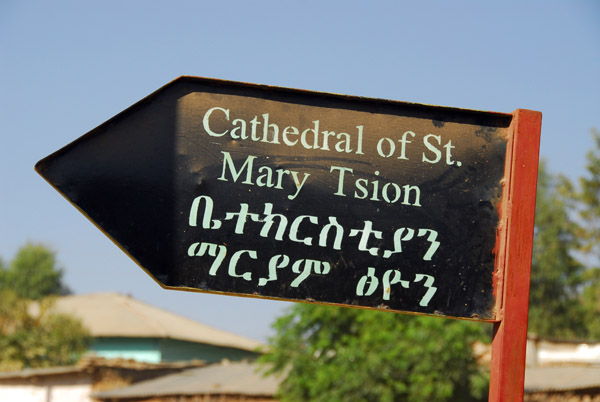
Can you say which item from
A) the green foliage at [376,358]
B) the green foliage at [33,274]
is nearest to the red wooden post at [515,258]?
the green foliage at [376,358]

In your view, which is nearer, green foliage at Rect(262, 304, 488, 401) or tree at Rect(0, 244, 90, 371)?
green foliage at Rect(262, 304, 488, 401)

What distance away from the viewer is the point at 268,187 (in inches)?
107

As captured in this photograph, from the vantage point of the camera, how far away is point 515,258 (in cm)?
274

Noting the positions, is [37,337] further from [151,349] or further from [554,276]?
[554,276]

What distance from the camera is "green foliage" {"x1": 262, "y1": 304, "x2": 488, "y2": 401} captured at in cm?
1764

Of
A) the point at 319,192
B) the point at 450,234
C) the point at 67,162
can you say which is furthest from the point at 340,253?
the point at 67,162

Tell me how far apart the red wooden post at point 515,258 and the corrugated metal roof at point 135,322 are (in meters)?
34.1

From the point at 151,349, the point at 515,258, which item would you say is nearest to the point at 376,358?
the point at 515,258

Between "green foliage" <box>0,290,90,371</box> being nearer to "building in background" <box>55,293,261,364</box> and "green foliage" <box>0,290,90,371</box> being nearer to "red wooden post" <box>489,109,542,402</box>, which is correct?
"building in background" <box>55,293,261,364</box>

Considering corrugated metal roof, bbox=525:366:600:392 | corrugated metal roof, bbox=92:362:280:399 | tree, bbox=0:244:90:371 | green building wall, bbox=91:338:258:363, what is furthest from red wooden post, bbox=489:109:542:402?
green building wall, bbox=91:338:258:363

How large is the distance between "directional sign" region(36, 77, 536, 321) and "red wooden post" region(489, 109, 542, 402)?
5cm

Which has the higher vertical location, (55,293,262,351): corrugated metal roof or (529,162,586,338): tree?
(529,162,586,338): tree

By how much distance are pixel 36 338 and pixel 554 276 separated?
27.6 meters

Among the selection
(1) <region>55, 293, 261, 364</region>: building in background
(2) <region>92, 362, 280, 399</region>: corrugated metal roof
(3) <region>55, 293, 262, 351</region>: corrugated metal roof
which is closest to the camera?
(2) <region>92, 362, 280, 399</region>: corrugated metal roof
